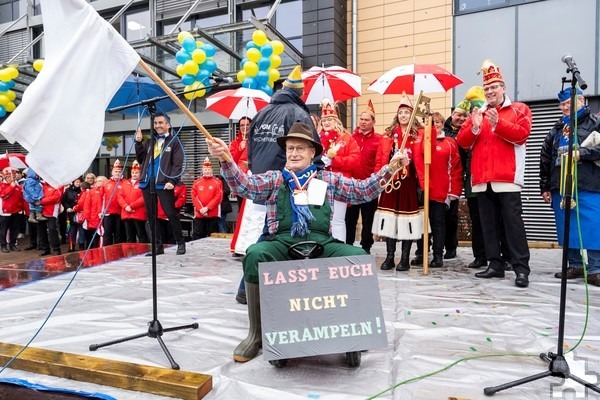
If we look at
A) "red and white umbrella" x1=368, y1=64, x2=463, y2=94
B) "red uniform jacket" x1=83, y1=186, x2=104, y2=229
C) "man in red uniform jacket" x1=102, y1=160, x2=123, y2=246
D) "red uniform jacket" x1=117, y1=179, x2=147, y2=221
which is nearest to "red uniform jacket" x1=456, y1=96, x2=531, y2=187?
"red and white umbrella" x1=368, y1=64, x2=463, y2=94

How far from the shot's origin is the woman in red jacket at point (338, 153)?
4.70m

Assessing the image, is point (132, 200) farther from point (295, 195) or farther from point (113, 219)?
point (295, 195)

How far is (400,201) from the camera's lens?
194 inches

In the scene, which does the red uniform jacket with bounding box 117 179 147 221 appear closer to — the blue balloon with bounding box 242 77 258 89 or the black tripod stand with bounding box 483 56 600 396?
the blue balloon with bounding box 242 77 258 89

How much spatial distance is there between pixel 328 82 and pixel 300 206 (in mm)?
4086

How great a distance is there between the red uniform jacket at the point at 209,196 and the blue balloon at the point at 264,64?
2467mm

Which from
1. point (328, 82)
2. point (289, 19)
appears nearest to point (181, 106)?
point (328, 82)

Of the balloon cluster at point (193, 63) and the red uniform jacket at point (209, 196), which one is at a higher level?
the balloon cluster at point (193, 63)

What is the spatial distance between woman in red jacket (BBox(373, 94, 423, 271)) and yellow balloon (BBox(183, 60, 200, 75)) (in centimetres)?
358

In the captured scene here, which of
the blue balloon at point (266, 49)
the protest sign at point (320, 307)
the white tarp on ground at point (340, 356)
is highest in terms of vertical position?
the blue balloon at point (266, 49)

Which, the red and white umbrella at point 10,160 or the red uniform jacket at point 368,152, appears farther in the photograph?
the red and white umbrella at point 10,160

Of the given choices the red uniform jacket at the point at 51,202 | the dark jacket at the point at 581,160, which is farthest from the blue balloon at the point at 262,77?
the red uniform jacket at the point at 51,202

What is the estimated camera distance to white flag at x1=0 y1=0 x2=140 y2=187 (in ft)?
6.56

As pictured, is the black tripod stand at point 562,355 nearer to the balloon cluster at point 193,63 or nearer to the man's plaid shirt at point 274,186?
the man's plaid shirt at point 274,186
